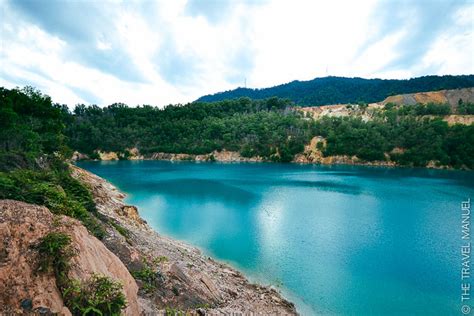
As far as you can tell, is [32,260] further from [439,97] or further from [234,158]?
[439,97]

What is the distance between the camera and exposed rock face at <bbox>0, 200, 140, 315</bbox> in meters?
5.84

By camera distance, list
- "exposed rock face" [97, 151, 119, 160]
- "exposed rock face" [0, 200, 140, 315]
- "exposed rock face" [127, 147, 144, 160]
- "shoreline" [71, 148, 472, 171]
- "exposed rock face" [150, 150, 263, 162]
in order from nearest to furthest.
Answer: "exposed rock face" [0, 200, 140, 315]
"shoreline" [71, 148, 472, 171]
"exposed rock face" [150, 150, 263, 162]
"exposed rock face" [97, 151, 119, 160]
"exposed rock face" [127, 147, 144, 160]

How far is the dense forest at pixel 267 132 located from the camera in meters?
80.0

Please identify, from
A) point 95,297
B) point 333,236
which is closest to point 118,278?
point 95,297

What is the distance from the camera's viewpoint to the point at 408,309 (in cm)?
1452

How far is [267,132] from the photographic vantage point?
97625mm

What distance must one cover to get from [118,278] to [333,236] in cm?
2024

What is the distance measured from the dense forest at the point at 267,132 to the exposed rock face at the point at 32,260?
204 feet

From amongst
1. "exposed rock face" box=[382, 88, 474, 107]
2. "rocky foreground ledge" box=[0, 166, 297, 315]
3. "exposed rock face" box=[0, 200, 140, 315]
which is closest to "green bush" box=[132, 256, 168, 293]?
"rocky foreground ledge" box=[0, 166, 297, 315]

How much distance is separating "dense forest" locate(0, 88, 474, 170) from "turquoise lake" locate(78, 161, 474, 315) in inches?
1429

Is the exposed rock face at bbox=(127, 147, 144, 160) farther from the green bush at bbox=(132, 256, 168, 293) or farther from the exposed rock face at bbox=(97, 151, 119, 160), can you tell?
the green bush at bbox=(132, 256, 168, 293)

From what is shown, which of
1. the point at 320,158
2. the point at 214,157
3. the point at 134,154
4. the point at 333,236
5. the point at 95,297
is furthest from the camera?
the point at 134,154

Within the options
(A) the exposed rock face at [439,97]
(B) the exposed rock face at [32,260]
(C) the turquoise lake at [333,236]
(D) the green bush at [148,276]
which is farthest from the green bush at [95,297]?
(A) the exposed rock face at [439,97]

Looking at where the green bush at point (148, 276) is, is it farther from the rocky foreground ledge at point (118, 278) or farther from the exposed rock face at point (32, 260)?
the exposed rock face at point (32, 260)
